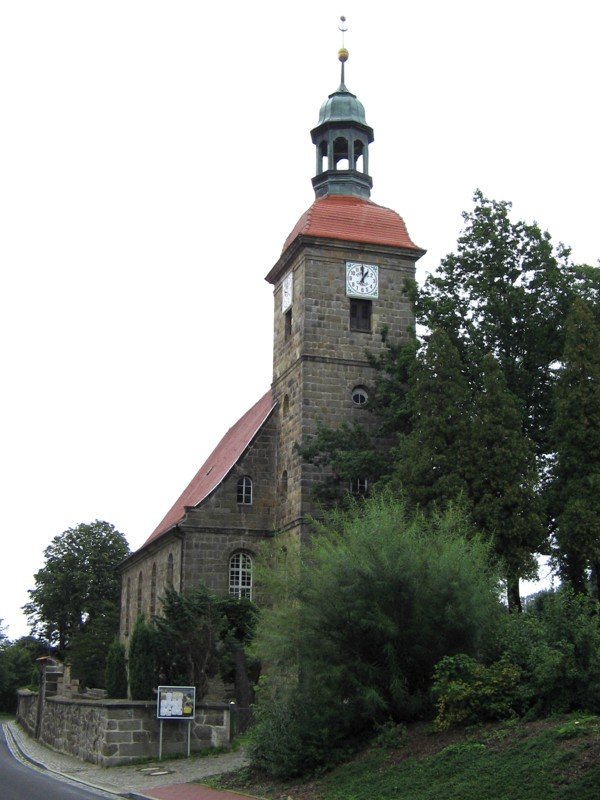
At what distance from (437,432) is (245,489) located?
1049cm

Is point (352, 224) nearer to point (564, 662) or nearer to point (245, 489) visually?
point (245, 489)

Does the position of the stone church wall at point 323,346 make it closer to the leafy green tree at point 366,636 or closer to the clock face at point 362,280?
the clock face at point 362,280

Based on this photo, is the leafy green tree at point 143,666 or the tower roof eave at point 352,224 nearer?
the leafy green tree at point 143,666

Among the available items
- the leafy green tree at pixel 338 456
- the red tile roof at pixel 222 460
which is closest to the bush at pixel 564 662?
the leafy green tree at pixel 338 456

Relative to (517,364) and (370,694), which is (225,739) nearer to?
(370,694)

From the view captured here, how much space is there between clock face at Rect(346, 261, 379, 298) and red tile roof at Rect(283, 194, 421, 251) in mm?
862

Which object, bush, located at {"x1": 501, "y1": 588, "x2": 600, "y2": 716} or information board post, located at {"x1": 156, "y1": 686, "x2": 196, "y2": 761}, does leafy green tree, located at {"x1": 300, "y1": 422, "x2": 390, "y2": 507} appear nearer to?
information board post, located at {"x1": 156, "y1": 686, "x2": 196, "y2": 761}

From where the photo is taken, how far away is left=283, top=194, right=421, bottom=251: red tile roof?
111ft

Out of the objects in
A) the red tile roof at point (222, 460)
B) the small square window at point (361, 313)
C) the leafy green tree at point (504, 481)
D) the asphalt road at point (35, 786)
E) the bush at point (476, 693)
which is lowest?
the asphalt road at point (35, 786)

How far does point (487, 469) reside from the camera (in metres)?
24.4

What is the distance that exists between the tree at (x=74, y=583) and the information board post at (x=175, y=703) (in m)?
38.1

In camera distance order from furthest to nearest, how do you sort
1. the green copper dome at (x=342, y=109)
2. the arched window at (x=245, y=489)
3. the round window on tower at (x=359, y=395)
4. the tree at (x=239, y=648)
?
the green copper dome at (x=342, y=109) < the arched window at (x=245, y=489) < the round window on tower at (x=359, y=395) < the tree at (x=239, y=648)

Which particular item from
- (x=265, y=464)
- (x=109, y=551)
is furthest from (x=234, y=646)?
(x=109, y=551)

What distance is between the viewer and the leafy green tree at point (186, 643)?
24734 millimetres
